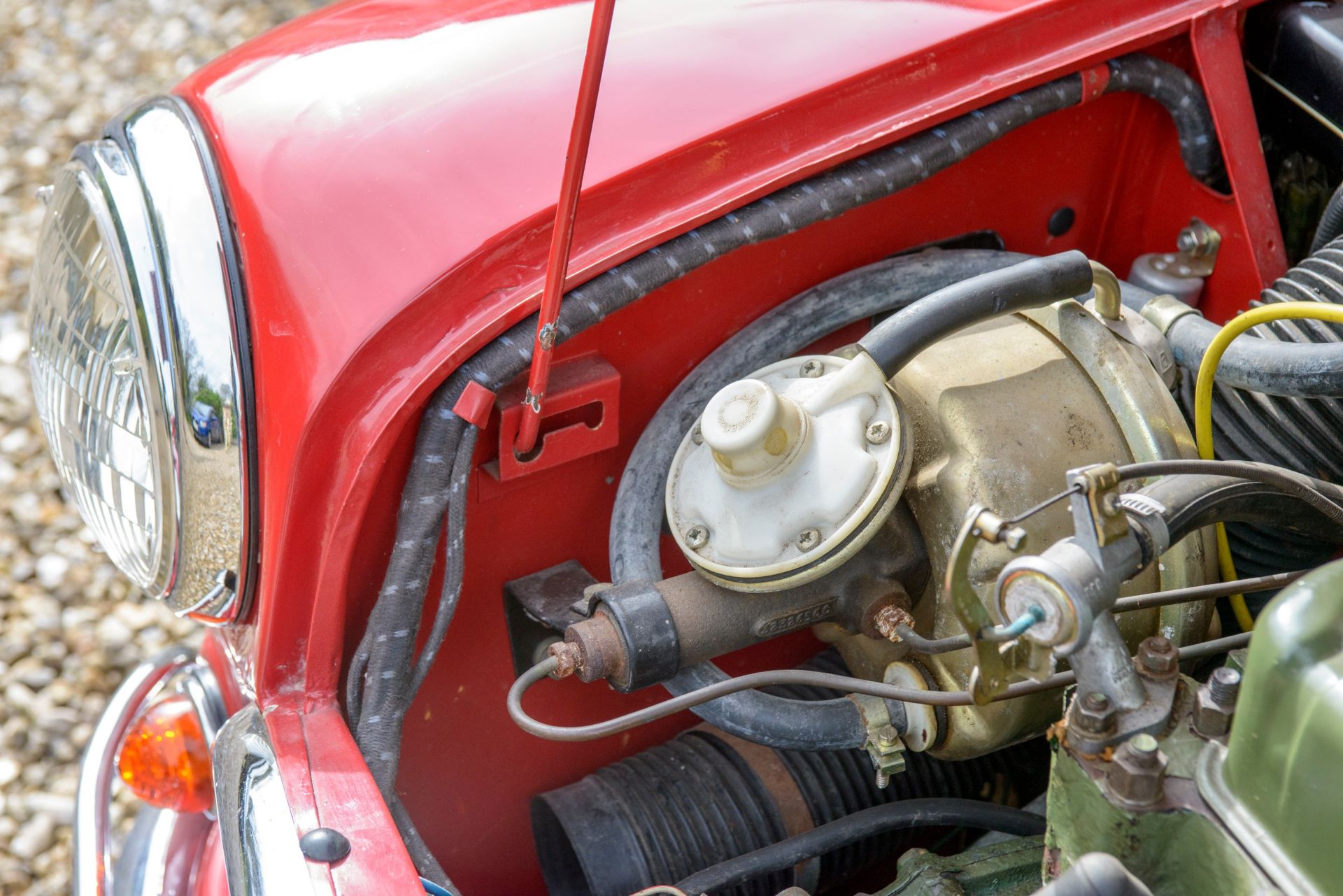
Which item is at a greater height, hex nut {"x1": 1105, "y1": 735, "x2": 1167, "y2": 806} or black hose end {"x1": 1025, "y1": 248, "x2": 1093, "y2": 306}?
black hose end {"x1": 1025, "y1": 248, "x2": 1093, "y2": 306}

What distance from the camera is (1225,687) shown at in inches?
29.6

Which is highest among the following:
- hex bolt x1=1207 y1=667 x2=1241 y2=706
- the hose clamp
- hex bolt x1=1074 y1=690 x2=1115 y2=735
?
the hose clamp

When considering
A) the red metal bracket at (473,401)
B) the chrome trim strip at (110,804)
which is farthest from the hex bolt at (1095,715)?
the chrome trim strip at (110,804)

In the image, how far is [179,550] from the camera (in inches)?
41.7

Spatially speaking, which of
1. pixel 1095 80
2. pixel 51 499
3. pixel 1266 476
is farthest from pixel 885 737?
pixel 51 499

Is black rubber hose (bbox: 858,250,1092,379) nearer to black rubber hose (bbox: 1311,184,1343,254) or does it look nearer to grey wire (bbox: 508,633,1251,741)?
grey wire (bbox: 508,633,1251,741)

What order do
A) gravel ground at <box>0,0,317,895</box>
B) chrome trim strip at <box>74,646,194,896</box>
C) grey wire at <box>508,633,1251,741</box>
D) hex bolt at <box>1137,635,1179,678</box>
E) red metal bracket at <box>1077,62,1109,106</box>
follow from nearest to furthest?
hex bolt at <box>1137,635,1179,678</box> → grey wire at <box>508,633,1251,741</box> → red metal bracket at <box>1077,62,1109,106</box> → chrome trim strip at <box>74,646,194,896</box> → gravel ground at <box>0,0,317,895</box>

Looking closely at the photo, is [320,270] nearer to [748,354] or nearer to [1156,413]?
[748,354]

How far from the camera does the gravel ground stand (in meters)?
1.95

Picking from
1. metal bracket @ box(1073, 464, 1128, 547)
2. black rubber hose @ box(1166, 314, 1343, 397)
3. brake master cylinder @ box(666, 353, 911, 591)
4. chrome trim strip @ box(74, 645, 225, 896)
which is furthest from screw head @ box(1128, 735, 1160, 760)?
chrome trim strip @ box(74, 645, 225, 896)

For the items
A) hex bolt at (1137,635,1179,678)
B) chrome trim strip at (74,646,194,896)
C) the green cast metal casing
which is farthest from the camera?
chrome trim strip at (74,646,194,896)

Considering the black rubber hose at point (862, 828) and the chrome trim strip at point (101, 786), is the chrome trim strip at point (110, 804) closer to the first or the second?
the chrome trim strip at point (101, 786)

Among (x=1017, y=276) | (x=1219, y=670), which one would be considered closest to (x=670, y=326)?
(x=1017, y=276)

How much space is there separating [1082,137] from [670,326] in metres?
0.47
